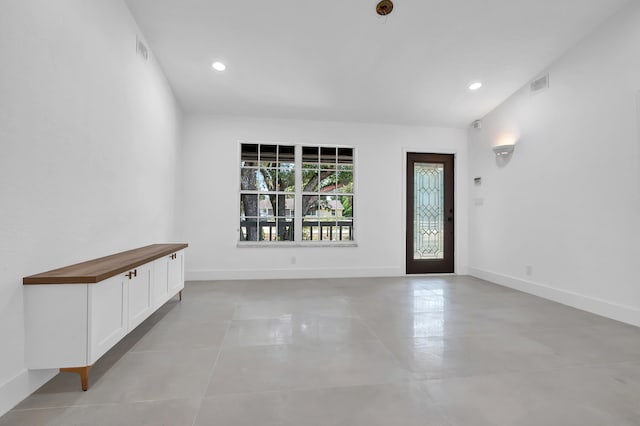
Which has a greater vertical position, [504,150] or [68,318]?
[504,150]

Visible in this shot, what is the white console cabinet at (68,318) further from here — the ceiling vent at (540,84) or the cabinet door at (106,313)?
the ceiling vent at (540,84)

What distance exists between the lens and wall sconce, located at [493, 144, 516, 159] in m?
4.32

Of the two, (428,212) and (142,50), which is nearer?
(142,50)

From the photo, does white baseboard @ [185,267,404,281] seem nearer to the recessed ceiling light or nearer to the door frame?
the door frame

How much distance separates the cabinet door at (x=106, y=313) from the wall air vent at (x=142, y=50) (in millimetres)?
2421

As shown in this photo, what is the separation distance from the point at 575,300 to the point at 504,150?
7.28 feet

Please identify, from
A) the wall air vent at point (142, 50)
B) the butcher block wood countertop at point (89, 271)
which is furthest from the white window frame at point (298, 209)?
the butcher block wood countertop at point (89, 271)

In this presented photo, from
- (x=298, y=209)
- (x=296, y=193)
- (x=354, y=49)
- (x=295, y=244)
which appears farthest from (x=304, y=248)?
(x=354, y=49)

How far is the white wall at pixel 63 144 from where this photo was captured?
60.5 inches

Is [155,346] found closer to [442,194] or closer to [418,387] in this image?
[418,387]

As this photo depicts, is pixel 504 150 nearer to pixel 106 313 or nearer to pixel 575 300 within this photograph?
pixel 575 300

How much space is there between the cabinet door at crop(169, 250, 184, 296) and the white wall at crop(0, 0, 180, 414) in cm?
41

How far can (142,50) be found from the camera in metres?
3.10

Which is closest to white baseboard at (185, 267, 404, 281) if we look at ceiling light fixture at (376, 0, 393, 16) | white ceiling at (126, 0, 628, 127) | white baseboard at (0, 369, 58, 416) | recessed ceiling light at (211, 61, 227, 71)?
white ceiling at (126, 0, 628, 127)
